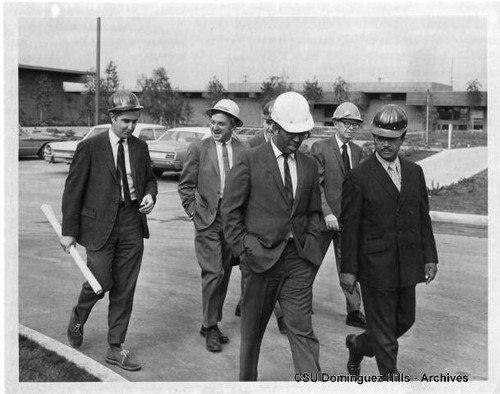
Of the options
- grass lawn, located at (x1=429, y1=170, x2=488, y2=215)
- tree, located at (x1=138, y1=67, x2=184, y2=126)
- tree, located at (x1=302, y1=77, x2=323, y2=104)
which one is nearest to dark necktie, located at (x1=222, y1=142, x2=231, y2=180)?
grass lawn, located at (x1=429, y1=170, x2=488, y2=215)

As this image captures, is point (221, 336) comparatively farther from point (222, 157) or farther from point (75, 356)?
point (222, 157)

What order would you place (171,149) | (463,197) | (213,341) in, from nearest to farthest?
1. (213,341)
2. (463,197)
3. (171,149)

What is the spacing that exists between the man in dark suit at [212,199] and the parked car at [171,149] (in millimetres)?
10178

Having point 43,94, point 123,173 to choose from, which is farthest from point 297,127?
point 43,94

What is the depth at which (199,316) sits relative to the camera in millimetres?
6094

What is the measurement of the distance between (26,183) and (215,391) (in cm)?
1145

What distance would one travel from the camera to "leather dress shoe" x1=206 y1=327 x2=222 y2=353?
525 cm

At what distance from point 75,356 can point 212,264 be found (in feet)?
4.20

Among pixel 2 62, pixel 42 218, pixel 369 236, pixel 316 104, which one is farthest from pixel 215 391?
pixel 316 104

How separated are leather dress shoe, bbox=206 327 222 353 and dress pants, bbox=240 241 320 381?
0.87 meters

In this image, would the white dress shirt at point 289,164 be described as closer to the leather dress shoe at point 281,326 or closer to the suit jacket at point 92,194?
the suit jacket at point 92,194

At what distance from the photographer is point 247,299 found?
4.32 meters

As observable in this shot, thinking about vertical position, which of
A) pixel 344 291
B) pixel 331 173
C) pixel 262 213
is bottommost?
pixel 344 291

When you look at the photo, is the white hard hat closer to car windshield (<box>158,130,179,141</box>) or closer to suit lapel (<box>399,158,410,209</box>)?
suit lapel (<box>399,158,410,209</box>)
